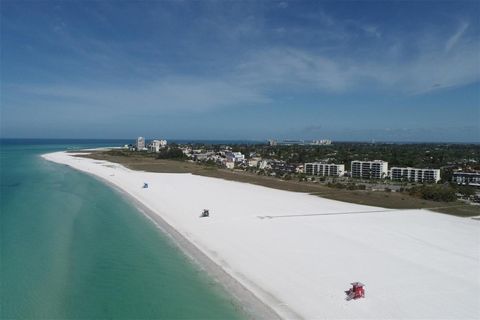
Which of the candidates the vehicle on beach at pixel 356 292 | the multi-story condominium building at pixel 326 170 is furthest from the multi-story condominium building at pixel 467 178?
the vehicle on beach at pixel 356 292

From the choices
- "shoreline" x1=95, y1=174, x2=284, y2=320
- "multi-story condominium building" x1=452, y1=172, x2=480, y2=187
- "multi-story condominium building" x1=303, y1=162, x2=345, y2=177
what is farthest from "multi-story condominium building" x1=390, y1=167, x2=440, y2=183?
"shoreline" x1=95, y1=174, x2=284, y2=320

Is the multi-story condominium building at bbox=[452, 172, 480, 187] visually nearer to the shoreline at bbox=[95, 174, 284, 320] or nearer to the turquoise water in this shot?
the shoreline at bbox=[95, 174, 284, 320]

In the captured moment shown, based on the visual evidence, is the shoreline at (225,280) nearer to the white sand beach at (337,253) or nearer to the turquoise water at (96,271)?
the white sand beach at (337,253)

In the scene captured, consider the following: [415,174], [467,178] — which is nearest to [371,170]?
[415,174]

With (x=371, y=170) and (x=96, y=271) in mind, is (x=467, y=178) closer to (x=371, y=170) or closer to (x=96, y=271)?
(x=371, y=170)

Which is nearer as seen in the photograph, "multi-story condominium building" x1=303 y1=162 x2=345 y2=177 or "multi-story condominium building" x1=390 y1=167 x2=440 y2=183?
"multi-story condominium building" x1=390 y1=167 x2=440 y2=183

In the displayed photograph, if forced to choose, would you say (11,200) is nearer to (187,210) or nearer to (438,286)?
(187,210)
